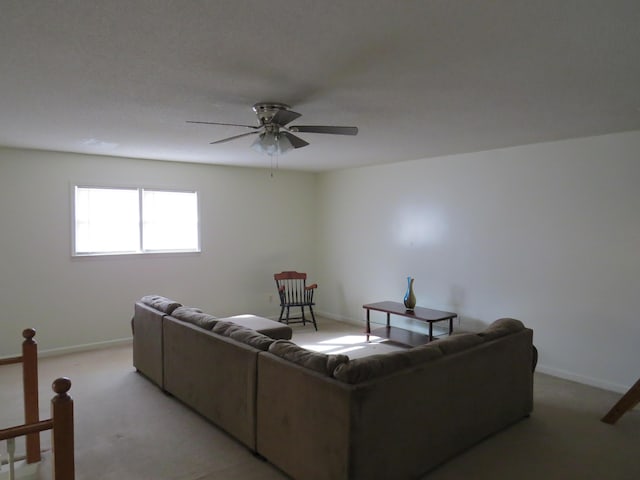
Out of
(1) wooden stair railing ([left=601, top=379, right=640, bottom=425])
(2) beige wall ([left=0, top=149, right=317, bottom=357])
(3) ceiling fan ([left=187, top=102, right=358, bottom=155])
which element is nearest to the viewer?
(3) ceiling fan ([left=187, top=102, right=358, bottom=155])

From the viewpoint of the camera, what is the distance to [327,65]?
233 centimetres

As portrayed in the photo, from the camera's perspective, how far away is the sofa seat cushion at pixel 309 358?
2.38 metres

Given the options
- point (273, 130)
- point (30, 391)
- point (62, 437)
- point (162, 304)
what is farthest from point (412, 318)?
point (62, 437)

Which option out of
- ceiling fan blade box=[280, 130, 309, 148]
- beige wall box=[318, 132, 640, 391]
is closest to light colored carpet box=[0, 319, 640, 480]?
beige wall box=[318, 132, 640, 391]

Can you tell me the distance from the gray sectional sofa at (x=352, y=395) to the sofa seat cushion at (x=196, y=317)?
1 cm

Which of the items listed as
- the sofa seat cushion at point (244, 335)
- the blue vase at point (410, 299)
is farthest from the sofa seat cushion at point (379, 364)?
the blue vase at point (410, 299)

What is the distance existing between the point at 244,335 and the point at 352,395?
3.68ft

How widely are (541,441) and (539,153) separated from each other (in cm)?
283

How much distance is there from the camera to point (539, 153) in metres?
4.49

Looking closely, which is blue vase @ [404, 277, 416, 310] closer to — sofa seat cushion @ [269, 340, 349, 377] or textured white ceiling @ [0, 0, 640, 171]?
textured white ceiling @ [0, 0, 640, 171]

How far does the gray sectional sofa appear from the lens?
2252mm

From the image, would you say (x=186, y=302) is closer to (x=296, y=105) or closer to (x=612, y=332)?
(x=296, y=105)

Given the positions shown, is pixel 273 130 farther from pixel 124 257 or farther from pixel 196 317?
pixel 124 257

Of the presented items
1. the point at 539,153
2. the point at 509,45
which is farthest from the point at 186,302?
the point at 509,45
